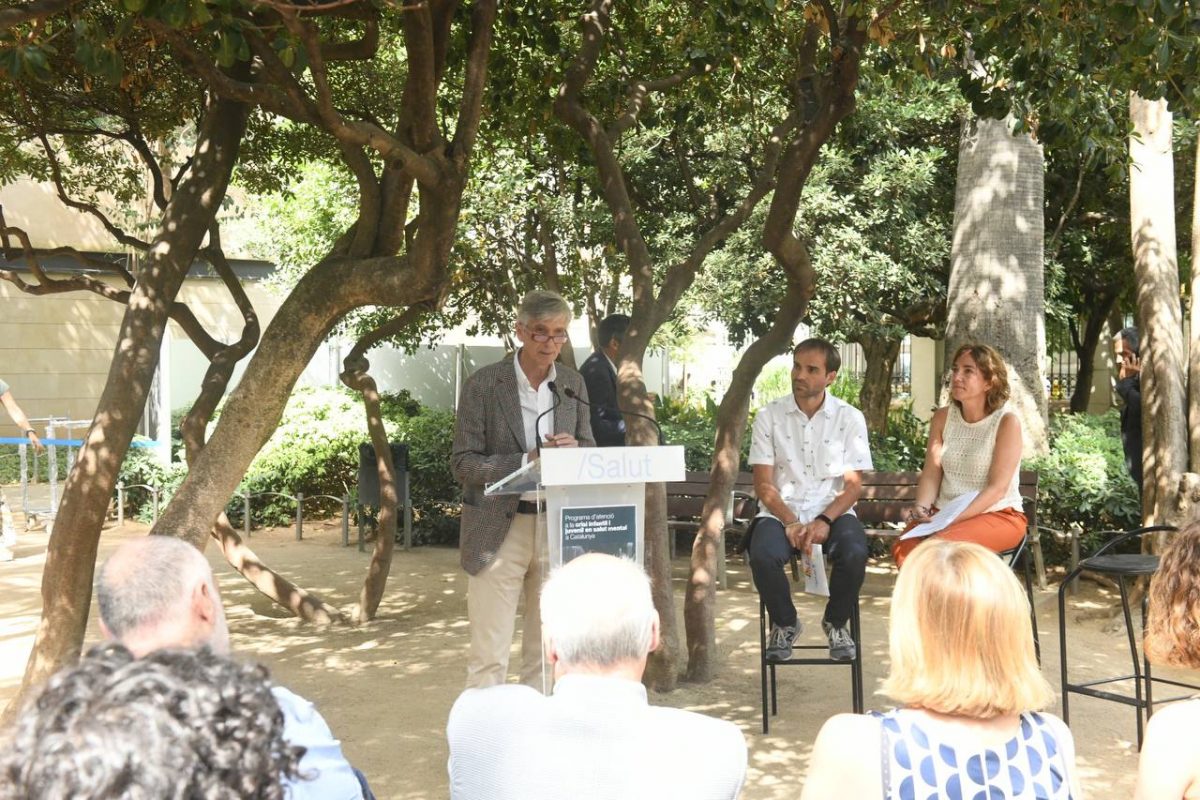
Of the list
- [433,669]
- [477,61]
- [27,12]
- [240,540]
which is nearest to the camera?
[27,12]

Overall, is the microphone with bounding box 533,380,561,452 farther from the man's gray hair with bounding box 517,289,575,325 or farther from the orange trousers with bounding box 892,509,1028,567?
the orange trousers with bounding box 892,509,1028,567

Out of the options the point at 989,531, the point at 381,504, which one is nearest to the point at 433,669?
the point at 381,504

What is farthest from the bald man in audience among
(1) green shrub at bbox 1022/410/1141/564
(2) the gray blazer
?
(1) green shrub at bbox 1022/410/1141/564

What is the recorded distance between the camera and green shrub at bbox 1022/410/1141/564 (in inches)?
387

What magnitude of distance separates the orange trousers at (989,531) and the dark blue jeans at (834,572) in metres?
0.30

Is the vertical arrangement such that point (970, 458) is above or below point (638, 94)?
below

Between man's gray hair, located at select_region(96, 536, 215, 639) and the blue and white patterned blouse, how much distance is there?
1450 millimetres

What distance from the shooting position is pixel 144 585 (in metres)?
2.51

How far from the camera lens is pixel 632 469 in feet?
15.5

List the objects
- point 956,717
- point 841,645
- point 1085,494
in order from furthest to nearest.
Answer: point 1085,494 < point 841,645 < point 956,717

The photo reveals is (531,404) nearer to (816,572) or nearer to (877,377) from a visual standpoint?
(816,572)

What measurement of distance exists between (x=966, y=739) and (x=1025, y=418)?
839 cm

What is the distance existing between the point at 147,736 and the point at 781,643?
458 centimetres

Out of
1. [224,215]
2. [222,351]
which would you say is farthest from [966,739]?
[224,215]
